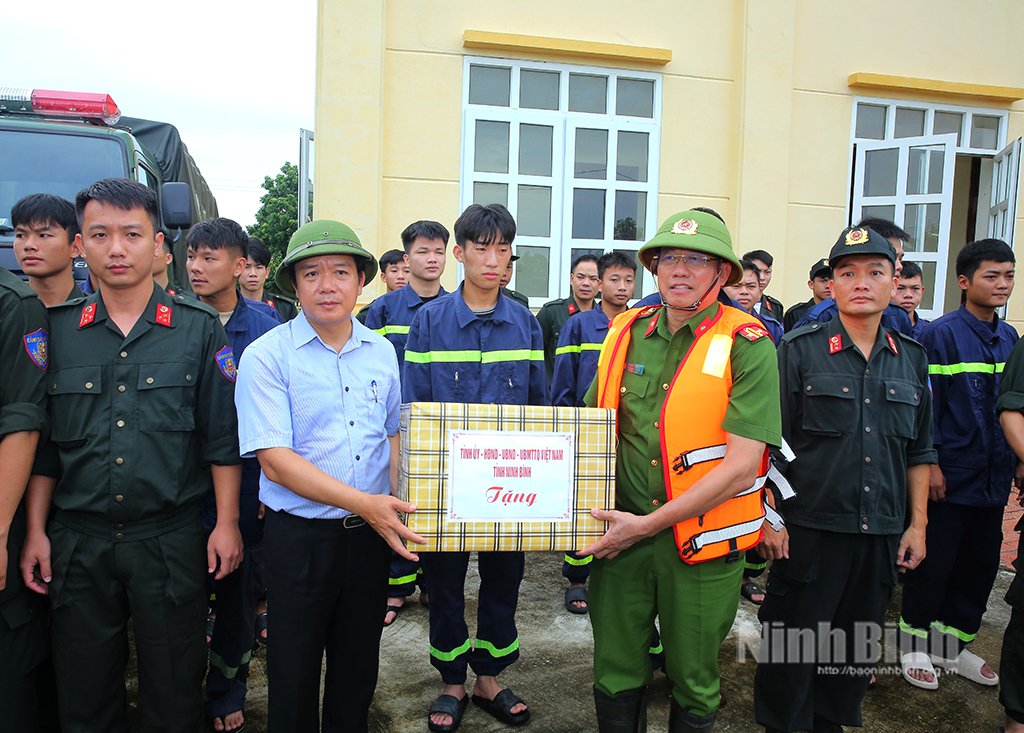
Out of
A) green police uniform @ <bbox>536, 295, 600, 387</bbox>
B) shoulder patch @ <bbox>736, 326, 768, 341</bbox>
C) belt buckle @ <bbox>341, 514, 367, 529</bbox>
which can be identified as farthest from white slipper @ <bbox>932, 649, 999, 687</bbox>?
belt buckle @ <bbox>341, 514, 367, 529</bbox>

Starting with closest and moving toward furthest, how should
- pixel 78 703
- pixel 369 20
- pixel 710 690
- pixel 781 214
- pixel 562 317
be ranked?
1. pixel 78 703
2. pixel 710 690
3. pixel 562 317
4. pixel 369 20
5. pixel 781 214

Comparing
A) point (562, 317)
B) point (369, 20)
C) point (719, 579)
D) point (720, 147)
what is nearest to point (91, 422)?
point (719, 579)

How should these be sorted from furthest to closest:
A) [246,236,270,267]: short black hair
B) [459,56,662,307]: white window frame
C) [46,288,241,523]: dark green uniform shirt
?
[459,56,662,307]: white window frame < [246,236,270,267]: short black hair < [46,288,241,523]: dark green uniform shirt

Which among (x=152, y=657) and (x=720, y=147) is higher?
(x=720, y=147)

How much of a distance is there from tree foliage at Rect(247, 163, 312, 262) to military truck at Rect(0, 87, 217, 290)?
25.6 meters

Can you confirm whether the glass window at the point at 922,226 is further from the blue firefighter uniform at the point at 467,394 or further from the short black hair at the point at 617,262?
the blue firefighter uniform at the point at 467,394

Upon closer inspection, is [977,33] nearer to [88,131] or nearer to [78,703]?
[88,131]

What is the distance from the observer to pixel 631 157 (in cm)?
697

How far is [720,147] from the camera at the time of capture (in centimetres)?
711

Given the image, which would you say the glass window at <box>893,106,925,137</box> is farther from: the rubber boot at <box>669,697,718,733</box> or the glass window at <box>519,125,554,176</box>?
the rubber boot at <box>669,697,718,733</box>

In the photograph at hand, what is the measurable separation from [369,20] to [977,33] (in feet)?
22.5

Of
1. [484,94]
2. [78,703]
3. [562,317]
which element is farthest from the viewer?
[484,94]

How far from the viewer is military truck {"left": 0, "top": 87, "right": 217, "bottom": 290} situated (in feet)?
15.7

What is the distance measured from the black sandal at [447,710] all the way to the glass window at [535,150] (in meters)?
5.20
